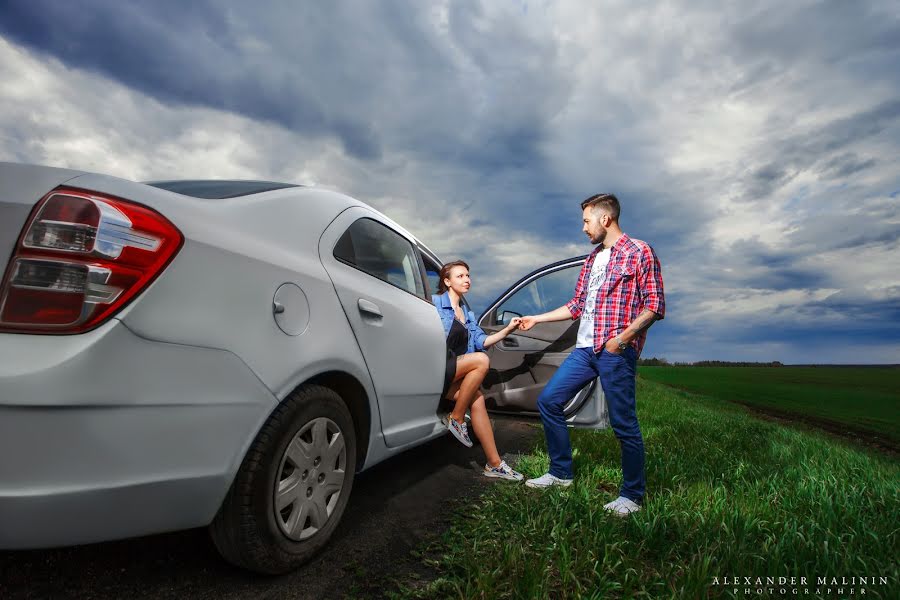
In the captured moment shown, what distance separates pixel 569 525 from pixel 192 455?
5.89 feet

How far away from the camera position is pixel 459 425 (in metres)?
3.55

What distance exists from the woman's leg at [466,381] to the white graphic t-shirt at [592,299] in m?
0.81

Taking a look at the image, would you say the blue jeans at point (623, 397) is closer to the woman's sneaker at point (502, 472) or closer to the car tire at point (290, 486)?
the woman's sneaker at point (502, 472)

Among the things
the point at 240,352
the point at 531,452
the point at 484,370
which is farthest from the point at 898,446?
the point at 240,352

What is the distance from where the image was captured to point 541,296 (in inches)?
172

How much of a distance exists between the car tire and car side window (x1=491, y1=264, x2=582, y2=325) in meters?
2.31

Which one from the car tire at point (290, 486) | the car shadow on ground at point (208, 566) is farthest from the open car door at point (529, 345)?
the car tire at point (290, 486)

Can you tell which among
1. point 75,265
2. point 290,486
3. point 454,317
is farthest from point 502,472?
point 75,265

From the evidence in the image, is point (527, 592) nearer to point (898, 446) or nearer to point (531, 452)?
point (531, 452)

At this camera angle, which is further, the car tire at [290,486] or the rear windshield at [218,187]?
the rear windshield at [218,187]

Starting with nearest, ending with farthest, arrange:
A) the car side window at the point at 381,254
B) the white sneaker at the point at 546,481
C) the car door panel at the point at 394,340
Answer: the car door panel at the point at 394,340, the car side window at the point at 381,254, the white sneaker at the point at 546,481

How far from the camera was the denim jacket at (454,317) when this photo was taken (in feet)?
12.5

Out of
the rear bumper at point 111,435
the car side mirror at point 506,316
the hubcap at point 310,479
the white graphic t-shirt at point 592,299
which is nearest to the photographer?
the rear bumper at point 111,435

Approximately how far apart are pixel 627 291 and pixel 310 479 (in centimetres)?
202
